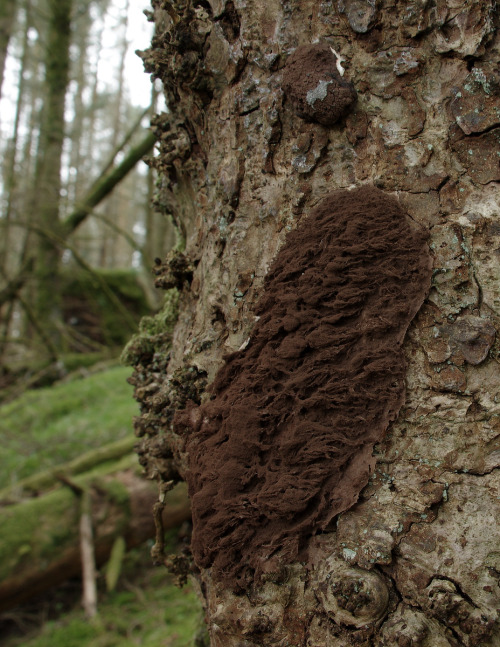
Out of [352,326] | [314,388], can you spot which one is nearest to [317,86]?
[352,326]

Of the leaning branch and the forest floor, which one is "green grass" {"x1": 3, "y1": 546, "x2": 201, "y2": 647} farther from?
the leaning branch

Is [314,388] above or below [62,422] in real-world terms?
above

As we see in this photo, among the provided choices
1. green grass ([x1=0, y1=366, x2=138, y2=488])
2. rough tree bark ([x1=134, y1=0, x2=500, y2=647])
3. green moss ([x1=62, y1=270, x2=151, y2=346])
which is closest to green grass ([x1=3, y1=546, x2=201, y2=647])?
green grass ([x1=0, y1=366, x2=138, y2=488])

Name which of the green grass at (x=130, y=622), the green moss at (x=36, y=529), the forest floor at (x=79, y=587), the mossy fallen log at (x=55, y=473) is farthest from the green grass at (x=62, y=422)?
the green grass at (x=130, y=622)

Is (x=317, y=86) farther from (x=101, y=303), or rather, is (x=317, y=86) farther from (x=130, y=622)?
(x=101, y=303)

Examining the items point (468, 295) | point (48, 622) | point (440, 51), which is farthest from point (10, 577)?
point (440, 51)

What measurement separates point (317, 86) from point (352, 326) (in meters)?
0.53

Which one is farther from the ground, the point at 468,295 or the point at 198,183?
the point at 198,183

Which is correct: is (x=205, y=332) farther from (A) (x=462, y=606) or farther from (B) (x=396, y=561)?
(A) (x=462, y=606)

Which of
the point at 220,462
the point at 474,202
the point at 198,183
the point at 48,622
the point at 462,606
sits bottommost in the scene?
the point at 48,622

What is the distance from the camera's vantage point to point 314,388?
103cm

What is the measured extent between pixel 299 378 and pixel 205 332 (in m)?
0.34

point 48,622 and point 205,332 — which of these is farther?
point 48,622

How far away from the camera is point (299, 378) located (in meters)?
1.03
